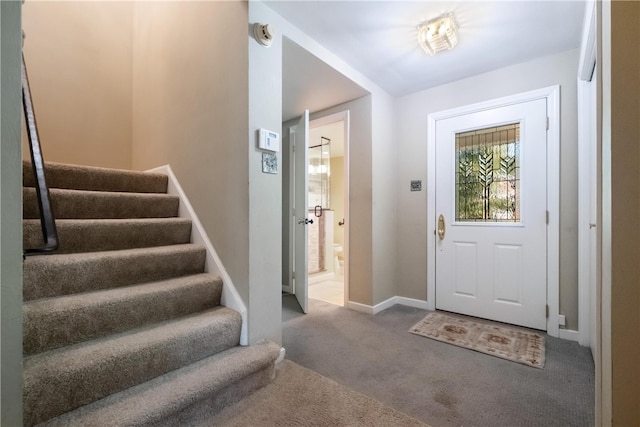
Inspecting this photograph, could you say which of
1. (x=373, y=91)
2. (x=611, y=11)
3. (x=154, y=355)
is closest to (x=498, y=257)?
(x=373, y=91)

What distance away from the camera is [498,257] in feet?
8.44

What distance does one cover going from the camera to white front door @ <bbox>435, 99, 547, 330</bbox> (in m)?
2.39

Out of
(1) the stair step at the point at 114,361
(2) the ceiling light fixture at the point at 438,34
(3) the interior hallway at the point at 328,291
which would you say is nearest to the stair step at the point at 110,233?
(1) the stair step at the point at 114,361

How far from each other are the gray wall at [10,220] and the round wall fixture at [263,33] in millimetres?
1101

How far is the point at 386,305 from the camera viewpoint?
299cm

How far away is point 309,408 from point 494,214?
2273 mm

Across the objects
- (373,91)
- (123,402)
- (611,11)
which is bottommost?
(123,402)

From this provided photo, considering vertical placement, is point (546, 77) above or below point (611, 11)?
above

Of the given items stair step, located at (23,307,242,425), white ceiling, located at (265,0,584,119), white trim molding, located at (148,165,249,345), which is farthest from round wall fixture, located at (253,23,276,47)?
stair step, located at (23,307,242,425)

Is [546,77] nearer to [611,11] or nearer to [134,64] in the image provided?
[611,11]

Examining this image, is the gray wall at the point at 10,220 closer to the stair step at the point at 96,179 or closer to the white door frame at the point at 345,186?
the stair step at the point at 96,179

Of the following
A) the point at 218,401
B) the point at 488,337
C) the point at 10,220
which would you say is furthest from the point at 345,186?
the point at 10,220

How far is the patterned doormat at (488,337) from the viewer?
197 centimetres

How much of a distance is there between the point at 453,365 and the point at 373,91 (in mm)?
2471
